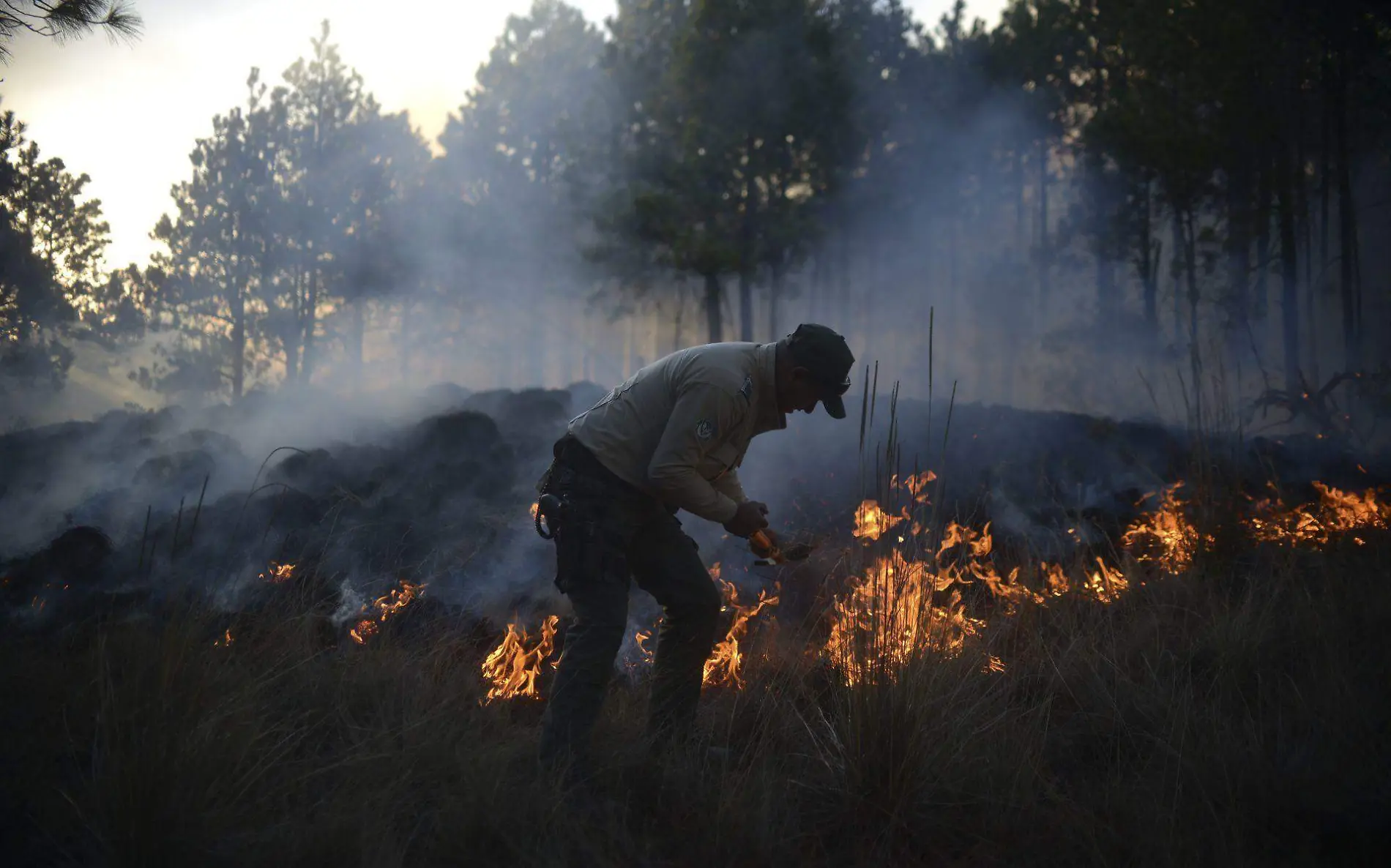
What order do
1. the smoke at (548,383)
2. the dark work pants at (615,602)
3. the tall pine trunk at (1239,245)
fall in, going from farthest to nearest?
the tall pine trunk at (1239,245) < the smoke at (548,383) < the dark work pants at (615,602)

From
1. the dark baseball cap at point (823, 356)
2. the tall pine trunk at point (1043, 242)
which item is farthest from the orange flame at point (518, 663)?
the tall pine trunk at point (1043, 242)

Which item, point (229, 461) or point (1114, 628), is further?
point (229, 461)

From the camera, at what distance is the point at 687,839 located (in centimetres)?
268

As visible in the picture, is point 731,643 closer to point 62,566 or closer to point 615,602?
point 615,602

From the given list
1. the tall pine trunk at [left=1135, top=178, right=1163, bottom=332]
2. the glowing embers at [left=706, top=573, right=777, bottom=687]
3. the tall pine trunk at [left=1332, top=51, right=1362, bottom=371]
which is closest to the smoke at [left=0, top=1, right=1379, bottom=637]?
the tall pine trunk at [left=1135, top=178, right=1163, bottom=332]

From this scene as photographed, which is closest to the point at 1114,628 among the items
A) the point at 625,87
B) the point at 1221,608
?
the point at 1221,608

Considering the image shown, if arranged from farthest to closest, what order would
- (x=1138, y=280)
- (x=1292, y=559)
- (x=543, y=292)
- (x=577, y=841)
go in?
(x=543, y=292)
(x=1138, y=280)
(x=1292, y=559)
(x=577, y=841)

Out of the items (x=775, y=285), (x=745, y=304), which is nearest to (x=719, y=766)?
(x=745, y=304)

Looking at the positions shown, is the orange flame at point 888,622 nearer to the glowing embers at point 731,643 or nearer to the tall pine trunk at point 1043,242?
the glowing embers at point 731,643

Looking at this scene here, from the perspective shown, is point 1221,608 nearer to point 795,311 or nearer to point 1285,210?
point 1285,210

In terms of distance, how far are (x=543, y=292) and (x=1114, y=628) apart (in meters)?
19.6

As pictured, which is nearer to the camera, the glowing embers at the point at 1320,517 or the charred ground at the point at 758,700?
the charred ground at the point at 758,700

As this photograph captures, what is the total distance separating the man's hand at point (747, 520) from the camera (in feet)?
10.7

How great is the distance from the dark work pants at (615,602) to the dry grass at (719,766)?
189 mm
